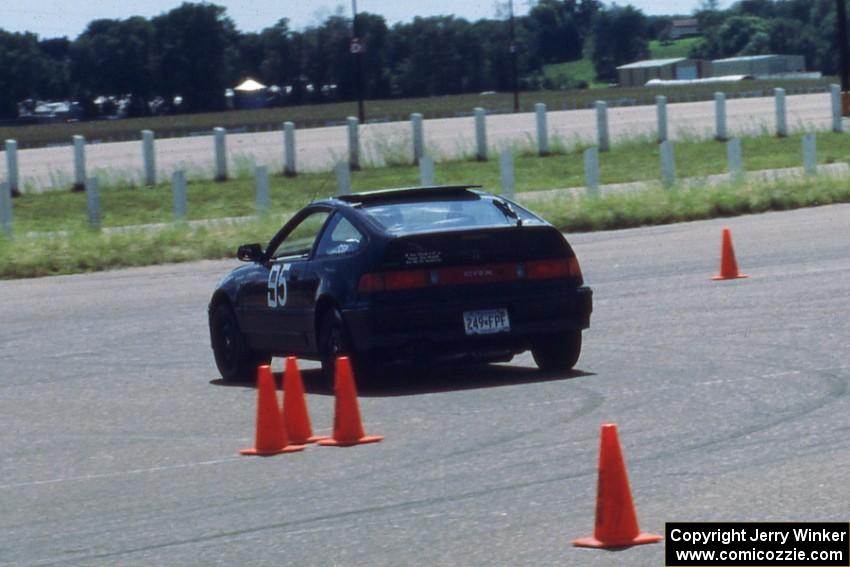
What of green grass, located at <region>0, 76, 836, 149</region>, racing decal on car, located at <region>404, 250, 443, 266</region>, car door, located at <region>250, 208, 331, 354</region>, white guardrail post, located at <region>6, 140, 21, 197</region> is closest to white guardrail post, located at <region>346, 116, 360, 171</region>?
white guardrail post, located at <region>6, 140, 21, 197</region>

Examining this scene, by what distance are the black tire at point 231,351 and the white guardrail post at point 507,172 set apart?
53.2 feet

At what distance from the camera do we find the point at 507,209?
12.6 m

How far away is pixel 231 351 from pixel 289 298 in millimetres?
1040

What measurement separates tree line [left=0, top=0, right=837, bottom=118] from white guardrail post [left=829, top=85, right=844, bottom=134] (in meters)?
12.4

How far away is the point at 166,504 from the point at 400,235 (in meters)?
3.83

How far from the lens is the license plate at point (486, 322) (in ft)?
39.2

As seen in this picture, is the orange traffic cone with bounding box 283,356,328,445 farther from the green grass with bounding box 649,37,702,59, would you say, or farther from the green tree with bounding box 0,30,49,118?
the green grass with bounding box 649,37,702,59

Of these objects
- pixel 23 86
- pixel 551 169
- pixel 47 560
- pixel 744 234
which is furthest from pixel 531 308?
pixel 23 86

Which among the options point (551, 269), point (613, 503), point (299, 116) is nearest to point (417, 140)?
point (299, 116)

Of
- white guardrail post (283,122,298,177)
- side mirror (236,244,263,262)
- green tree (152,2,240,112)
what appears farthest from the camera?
green tree (152,2,240,112)

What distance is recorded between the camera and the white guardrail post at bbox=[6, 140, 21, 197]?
35.3m

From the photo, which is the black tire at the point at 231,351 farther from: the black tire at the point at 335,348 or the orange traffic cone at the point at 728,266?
the orange traffic cone at the point at 728,266

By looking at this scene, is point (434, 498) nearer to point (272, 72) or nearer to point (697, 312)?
point (697, 312)

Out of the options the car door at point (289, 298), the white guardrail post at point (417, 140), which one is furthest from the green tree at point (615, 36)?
the car door at point (289, 298)
